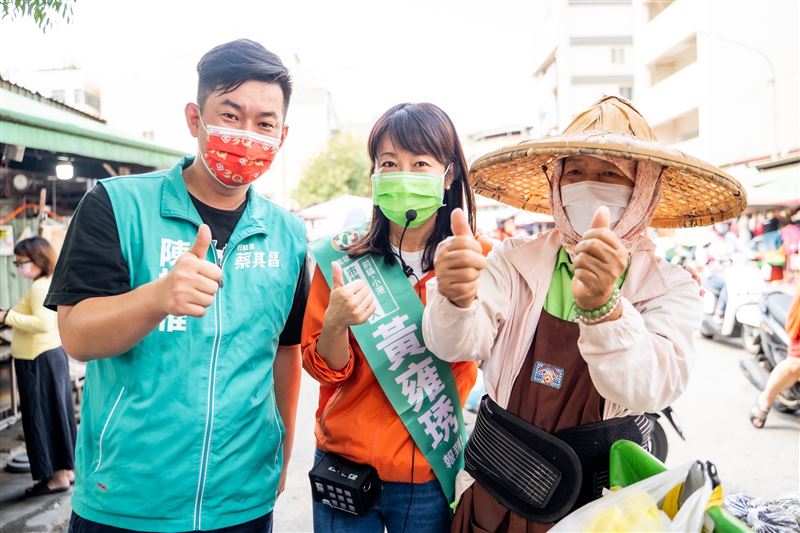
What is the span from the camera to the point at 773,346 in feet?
19.9

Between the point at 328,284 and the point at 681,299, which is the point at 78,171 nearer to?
the point at 328,284

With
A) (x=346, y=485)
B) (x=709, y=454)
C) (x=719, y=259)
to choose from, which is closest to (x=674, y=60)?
(x=719, y=259)

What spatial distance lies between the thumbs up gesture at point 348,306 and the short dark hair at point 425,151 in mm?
354

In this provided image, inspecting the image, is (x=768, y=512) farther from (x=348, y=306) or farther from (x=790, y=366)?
(x=790, y=366)

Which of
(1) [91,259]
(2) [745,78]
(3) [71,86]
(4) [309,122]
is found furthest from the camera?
(4) [309,122]

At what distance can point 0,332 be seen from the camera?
19.5 feet

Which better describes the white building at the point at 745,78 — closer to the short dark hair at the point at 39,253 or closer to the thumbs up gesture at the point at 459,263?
the short dark hair at the point at 39,253

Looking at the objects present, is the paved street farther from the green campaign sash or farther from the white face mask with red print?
the white face mask with red print

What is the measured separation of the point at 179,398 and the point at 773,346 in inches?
250

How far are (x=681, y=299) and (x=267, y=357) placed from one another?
4.04ft

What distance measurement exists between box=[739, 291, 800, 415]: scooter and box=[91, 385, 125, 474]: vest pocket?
19.6ft

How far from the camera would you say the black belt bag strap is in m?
1.55

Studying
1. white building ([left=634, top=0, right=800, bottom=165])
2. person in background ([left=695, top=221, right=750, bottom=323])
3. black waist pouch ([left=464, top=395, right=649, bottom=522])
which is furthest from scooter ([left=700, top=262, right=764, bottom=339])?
white building ([left=634, top=0, right=800, bottom=165])

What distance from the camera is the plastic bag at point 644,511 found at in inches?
46.0
